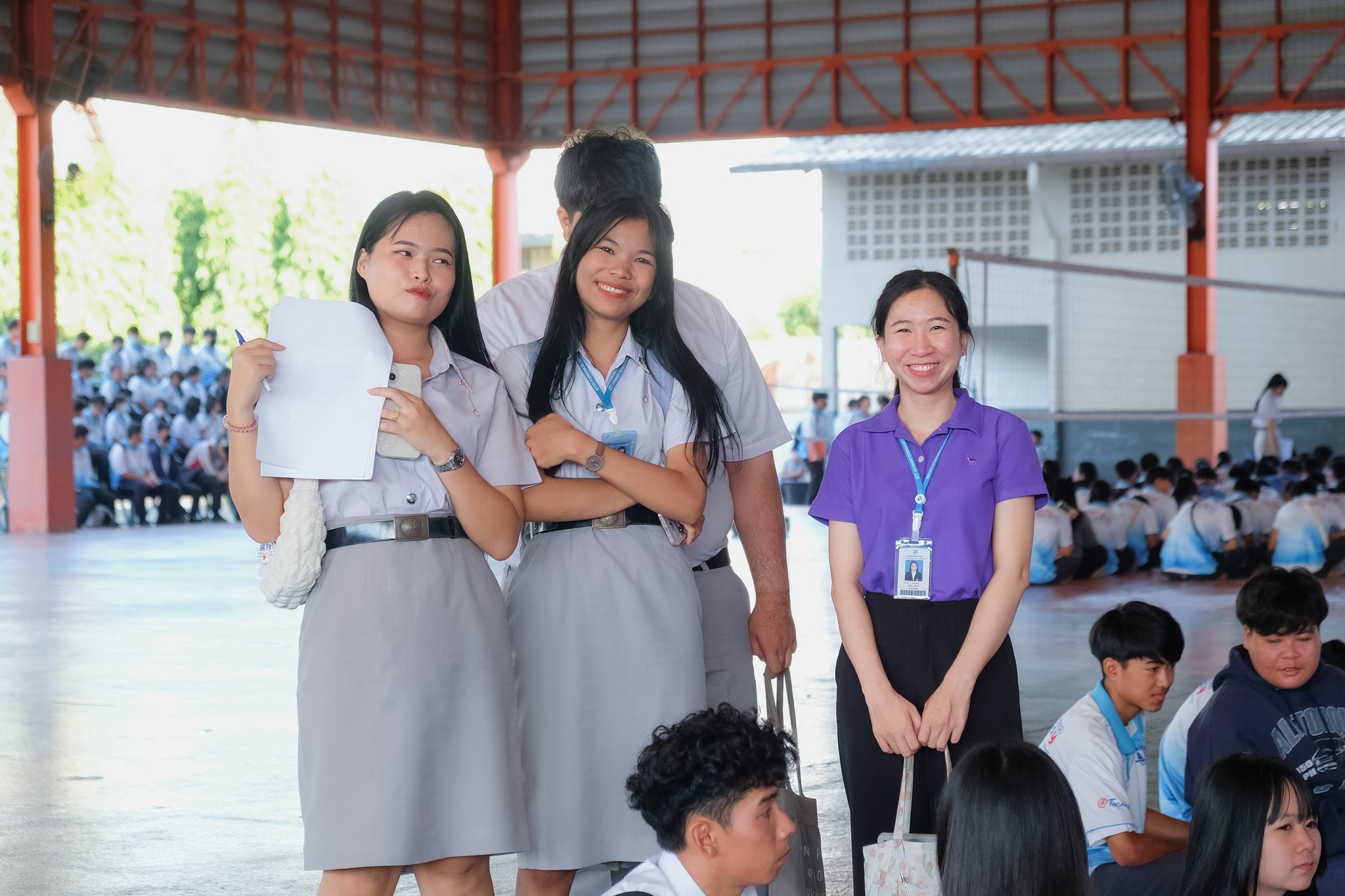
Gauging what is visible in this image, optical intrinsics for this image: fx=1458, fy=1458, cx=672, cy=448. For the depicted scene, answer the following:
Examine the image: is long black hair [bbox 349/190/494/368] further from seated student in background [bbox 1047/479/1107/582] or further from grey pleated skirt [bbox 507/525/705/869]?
seated student in background [bbox 1047/479/1107/582]

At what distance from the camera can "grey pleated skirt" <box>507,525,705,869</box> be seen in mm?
2482

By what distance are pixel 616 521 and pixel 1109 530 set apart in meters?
8.67

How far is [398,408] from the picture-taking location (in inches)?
88.0

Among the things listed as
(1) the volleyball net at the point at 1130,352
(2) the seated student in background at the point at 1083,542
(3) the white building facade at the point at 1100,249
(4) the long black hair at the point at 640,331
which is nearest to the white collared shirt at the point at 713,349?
(4) the long black hair at the point at 640,331

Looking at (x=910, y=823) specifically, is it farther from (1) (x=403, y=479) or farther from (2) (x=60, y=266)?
(2) (x=60, y=266)

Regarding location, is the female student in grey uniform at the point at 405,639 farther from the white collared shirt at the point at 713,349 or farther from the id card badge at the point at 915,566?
the id card badge at the point at 915,566

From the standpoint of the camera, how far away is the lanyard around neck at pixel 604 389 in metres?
2.62

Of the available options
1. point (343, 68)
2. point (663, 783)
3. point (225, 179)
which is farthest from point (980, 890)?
point (225, 179)

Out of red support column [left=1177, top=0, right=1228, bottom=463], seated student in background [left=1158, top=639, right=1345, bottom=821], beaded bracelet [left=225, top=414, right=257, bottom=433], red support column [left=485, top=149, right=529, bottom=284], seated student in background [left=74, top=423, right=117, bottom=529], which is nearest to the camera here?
beaded bracelet [left=225, top=414, right=257, bottom=433]

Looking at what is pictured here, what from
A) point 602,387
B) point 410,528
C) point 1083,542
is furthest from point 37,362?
point 410,528

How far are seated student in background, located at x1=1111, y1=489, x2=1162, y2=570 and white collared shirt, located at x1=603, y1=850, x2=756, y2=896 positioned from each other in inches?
358

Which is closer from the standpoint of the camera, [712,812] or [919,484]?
[712,812]

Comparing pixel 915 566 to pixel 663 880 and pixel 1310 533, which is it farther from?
pixel 1310 533

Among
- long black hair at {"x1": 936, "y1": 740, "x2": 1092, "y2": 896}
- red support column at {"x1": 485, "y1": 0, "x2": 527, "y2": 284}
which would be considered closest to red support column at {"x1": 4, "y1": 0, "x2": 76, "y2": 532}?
red support column at {"x1": 485, "y1": 0, "x2": 527, "y2": 284}
